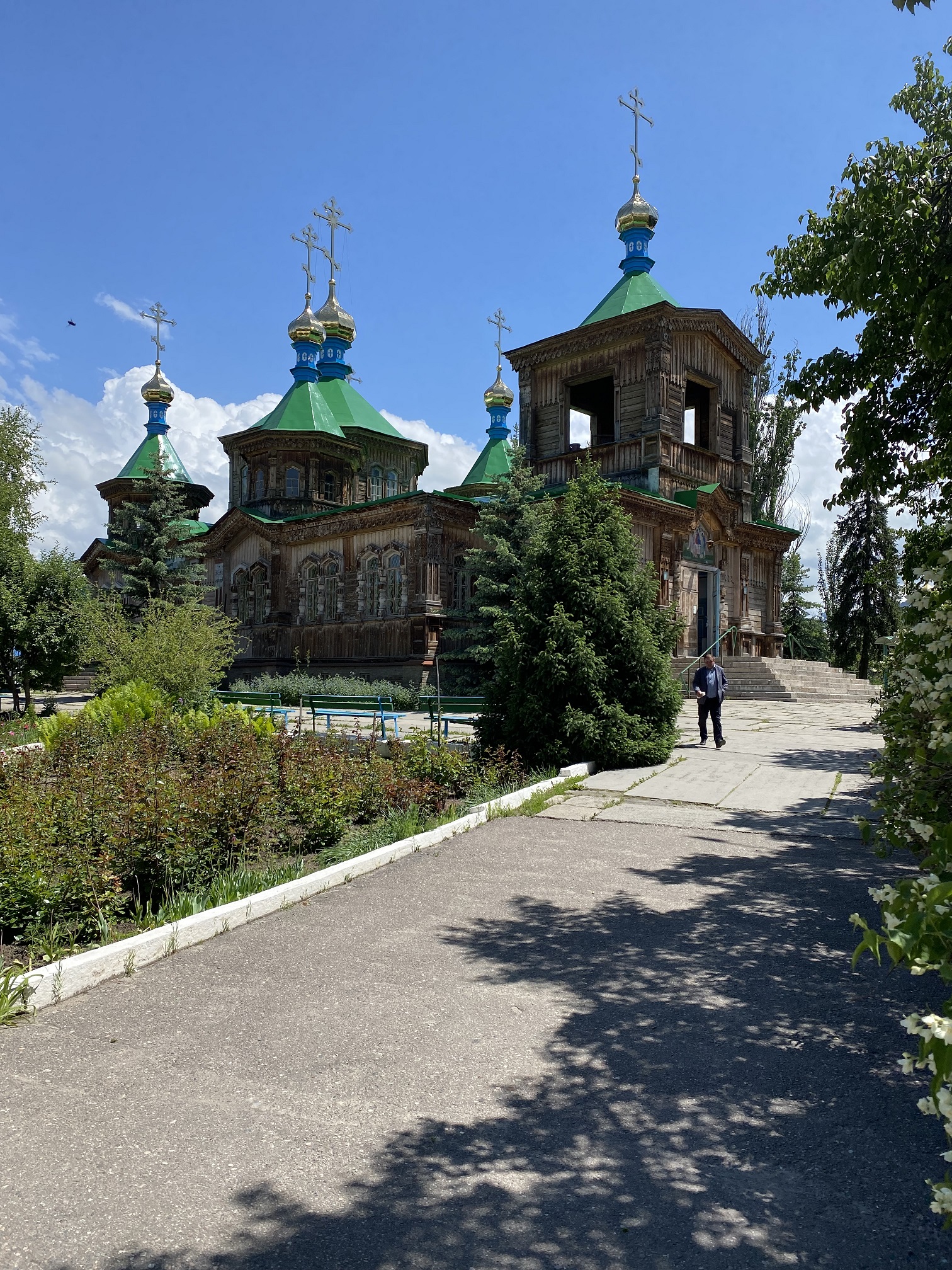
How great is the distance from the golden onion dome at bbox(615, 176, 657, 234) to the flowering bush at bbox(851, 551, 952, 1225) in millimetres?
25429

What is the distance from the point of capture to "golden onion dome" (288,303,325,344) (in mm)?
37125

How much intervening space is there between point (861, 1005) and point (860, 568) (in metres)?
36.7

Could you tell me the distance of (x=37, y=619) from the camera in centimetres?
2106

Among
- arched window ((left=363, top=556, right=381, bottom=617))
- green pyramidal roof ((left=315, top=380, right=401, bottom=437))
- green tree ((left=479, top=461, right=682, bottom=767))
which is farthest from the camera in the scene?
green pyramidal roof ((left=315, top=380, right=401, bottom=437))

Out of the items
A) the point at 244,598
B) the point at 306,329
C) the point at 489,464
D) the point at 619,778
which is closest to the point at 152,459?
the point at 306,329

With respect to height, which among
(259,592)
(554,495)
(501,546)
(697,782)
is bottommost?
(697,782)

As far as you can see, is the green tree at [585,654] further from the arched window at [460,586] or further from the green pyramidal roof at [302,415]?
the green pyramidal roof at [302,415]

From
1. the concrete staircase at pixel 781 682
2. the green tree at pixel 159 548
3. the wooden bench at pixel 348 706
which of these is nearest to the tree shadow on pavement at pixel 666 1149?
the wooden bench at pixel 348 706

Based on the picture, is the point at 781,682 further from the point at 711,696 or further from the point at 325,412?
the point at 325,412

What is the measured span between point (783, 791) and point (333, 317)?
34.1m

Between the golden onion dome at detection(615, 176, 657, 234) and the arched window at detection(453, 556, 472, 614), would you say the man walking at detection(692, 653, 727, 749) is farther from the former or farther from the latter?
the golden onion dome at detection(615, 176, 657, 234)

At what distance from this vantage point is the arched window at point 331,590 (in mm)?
28500

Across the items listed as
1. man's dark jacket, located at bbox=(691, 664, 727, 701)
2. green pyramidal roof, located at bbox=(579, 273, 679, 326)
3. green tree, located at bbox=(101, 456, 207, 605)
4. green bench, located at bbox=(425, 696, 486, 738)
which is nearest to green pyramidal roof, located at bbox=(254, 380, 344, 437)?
green tree, located at bbox=(101, 456, 207, 605)

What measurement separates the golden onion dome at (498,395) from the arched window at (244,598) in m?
16.7
